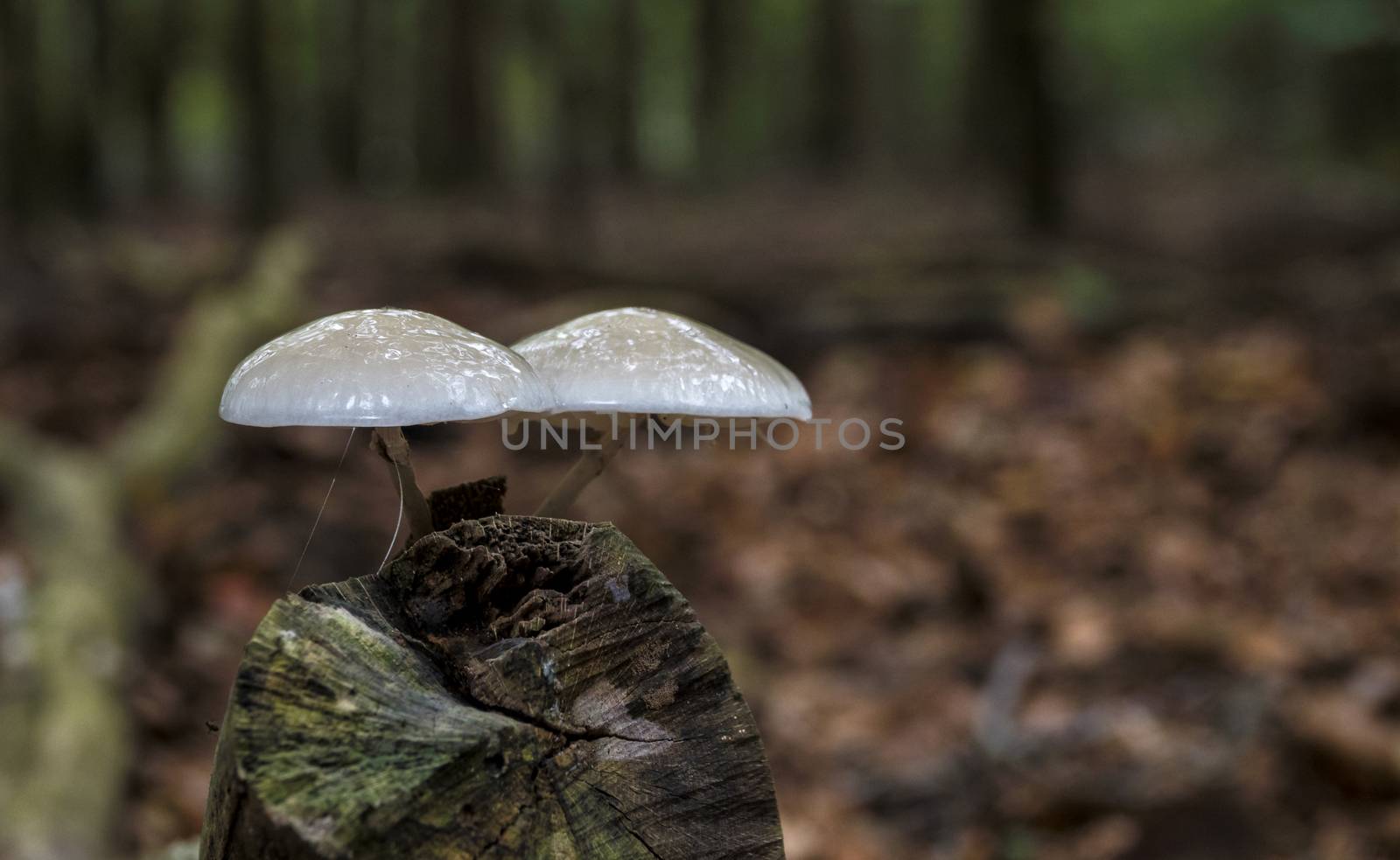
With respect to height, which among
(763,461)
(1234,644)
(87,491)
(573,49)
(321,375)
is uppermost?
(573,49)

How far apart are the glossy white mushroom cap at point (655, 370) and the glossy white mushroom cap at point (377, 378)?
10cm

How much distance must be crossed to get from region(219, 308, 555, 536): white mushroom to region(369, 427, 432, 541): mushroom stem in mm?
210

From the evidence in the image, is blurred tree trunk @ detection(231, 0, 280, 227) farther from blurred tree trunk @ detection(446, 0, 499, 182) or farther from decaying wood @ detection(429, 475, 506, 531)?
decaying wood @ detection(429, 475, 506, 531)

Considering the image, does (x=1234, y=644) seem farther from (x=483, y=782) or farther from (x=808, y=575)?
(x=483, y=782)

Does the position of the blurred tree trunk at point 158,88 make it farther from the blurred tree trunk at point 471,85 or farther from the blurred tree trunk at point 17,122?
the blurred tree trunk at point 471,85

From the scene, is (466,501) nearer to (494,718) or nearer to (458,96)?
(494,718)

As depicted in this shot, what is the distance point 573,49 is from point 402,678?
24349 millimetres

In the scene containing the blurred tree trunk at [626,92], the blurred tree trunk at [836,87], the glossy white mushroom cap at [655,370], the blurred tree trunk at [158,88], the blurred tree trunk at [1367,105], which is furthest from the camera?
the blurred tree trunk at [836,87]

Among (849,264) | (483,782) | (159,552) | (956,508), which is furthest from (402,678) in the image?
(849,264)

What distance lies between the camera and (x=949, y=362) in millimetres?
8266

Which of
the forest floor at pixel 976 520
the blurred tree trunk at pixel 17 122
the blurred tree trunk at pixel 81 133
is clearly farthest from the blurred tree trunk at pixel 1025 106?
the blurred tree trunk at pixel 81 133

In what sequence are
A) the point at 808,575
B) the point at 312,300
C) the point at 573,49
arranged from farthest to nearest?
the point at 573,49, the point at 312,300, the point at 808,575

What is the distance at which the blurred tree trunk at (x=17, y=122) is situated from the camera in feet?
41.4

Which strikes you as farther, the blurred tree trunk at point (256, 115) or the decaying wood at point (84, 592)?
the blurred tree trunk at point (256, 115)
